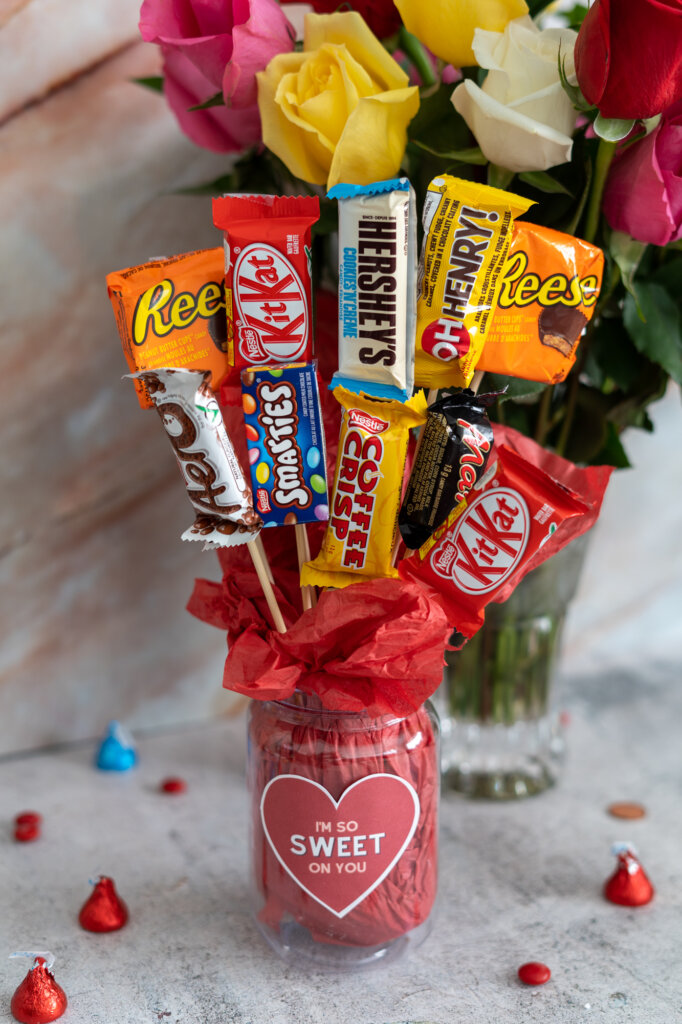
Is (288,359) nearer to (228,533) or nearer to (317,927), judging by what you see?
(228,533)

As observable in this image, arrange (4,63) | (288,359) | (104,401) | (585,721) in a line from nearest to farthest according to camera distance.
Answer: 1. (288,359)
2. (4,63)
3. (104,401)
4. (585,721)

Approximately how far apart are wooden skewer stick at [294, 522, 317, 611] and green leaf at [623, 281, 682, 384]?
0.98ft

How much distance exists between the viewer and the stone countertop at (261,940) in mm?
629

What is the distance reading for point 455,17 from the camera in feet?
1.95

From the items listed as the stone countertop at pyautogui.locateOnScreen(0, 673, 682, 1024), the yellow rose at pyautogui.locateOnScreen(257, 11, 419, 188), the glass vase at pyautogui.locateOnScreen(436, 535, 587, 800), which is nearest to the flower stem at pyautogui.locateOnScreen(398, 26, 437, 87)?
the yellow rose at pyautogui.locateOnScreen(257, 11, 419, 188)

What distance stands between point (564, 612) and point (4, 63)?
0.70 m

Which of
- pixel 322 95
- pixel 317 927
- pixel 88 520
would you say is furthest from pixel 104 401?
pixel 317 927

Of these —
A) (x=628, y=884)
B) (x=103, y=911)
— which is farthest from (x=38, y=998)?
(x=628, y=884)

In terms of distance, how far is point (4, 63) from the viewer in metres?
0.79

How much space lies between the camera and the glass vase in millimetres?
847

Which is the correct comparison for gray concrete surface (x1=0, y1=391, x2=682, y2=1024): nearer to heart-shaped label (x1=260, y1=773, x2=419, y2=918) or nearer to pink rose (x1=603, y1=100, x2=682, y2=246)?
heart-shaped label (x1=260, y1=773, x2=419, y2=918)

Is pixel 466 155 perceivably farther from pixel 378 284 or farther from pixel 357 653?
pixel 357 653

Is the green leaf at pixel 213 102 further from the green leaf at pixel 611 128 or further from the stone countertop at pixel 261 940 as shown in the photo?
the stone countertop at pixel 261 940

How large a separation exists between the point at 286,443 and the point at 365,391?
59 millimetres
